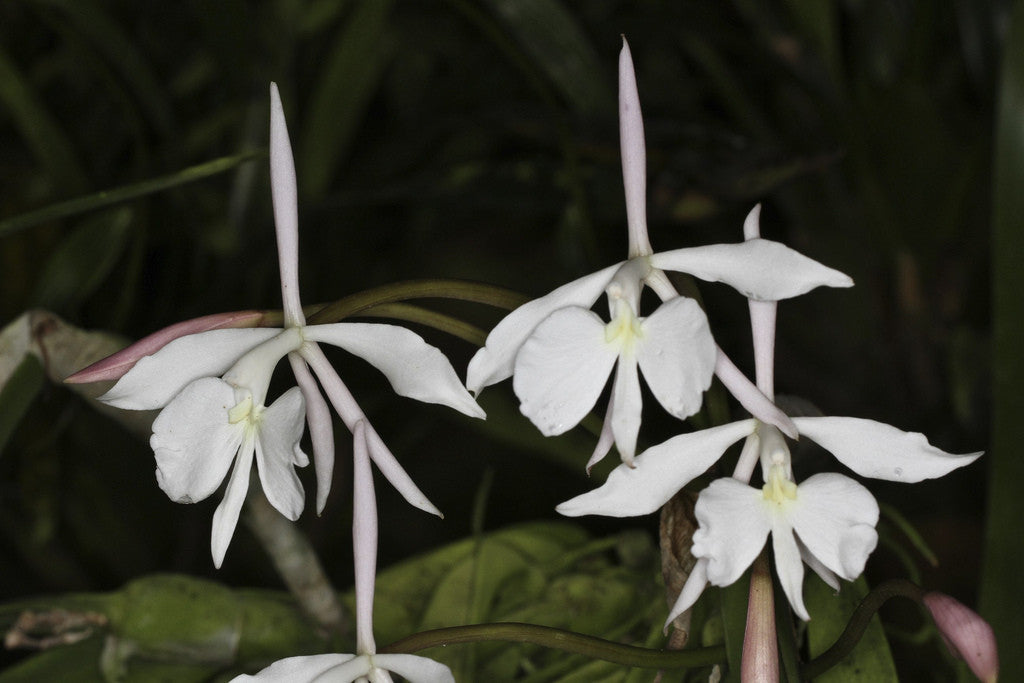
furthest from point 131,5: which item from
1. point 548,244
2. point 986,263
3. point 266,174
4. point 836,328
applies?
point 986,263

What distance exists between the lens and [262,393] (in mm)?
365

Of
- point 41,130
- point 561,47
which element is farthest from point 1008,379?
point 41,130

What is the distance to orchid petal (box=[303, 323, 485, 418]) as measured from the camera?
0.36m

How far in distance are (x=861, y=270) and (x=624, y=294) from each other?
0.79m

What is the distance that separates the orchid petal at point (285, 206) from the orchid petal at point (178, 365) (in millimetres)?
13

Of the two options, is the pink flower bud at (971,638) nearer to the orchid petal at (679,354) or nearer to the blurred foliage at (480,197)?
the orchid petal at (679,354)

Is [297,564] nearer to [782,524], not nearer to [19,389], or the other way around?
[19,389]

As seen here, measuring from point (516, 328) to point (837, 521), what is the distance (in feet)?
0.46

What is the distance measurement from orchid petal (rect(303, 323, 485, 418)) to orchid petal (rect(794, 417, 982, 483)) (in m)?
0.13

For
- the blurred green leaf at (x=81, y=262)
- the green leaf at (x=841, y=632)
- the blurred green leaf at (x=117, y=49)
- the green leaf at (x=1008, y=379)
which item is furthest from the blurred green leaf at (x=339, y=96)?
the green leaf at (x=841, y=632)

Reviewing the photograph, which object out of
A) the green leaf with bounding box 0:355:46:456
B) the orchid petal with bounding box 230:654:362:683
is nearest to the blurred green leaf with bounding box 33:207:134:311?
the green leaf with bounding box 0:355:46:456

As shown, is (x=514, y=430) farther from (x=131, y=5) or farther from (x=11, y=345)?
(x=131, y=5)

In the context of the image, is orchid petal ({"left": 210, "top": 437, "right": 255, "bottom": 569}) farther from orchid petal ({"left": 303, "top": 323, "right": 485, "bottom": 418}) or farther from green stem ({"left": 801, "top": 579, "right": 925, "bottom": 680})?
green stem ({"left": 801, "top": 579, "right": 925, "bottom": 680})

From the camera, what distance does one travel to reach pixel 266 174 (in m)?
1.00
